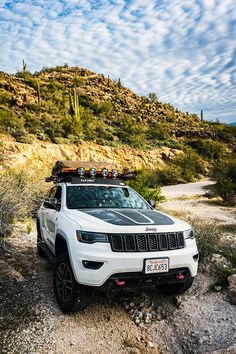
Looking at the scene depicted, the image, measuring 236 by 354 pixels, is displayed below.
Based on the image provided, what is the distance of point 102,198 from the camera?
507 cm

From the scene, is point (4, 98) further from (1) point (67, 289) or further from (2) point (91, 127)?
(1) point (67, 289)

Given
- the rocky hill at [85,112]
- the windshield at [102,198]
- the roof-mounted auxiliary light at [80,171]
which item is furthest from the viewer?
the rocky hill at [85,112]

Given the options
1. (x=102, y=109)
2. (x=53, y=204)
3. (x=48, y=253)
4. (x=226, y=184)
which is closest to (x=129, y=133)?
(x=102, y=109)


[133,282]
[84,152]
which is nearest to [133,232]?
[133,282]

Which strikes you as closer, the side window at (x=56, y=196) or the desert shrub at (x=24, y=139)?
the side window at (x=56, y=196)

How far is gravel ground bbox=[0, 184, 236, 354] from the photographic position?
348 cm

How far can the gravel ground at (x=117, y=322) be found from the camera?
3.48 metres

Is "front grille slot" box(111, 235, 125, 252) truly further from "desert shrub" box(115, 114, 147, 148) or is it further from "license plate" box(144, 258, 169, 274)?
"desert shrub" box(115, 114, 147, 148)

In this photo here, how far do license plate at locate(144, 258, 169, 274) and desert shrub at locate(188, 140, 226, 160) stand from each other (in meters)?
31.9

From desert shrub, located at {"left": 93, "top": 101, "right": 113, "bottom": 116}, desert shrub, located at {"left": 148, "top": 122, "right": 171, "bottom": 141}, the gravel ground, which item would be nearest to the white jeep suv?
the gravel ground

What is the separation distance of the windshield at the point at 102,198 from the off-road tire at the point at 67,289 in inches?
37.5

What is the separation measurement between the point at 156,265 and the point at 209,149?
3299 centimetres

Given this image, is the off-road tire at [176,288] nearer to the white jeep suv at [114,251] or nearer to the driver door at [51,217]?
the white jeep suv at [114,251]

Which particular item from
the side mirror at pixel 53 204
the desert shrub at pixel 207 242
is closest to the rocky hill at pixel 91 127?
the side mirror at pixel 53 204
